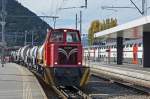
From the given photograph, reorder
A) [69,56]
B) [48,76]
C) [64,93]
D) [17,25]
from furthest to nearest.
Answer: [17,25], [69,56], [48,76], [64,93]

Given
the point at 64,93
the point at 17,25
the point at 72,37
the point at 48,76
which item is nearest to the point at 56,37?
the point at 72,37

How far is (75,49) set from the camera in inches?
929

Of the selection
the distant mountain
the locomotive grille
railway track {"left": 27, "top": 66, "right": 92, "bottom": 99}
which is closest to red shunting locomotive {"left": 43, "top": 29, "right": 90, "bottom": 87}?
the locomotive grille

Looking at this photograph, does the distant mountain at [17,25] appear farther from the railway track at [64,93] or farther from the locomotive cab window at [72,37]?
the locomotive cab window at [72,37]

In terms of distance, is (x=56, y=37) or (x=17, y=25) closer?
(x=56, y=37)

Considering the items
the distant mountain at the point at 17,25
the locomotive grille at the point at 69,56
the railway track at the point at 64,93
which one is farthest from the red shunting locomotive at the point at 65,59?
the distant mountain at the point at 17,25

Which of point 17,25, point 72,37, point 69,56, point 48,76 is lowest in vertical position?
point 48,76

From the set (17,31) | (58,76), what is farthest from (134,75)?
(17,31)

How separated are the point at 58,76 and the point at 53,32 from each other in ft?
9.01

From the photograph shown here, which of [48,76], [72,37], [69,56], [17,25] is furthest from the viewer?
[17,25]

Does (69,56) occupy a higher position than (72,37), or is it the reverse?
(72,37)

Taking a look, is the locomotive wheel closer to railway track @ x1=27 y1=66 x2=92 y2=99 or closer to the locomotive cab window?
railway track @ x1=27 y1=66 x2=92 y2=99

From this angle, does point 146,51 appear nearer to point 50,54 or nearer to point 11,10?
point 50,54

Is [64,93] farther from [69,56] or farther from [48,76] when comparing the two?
[69,56]
